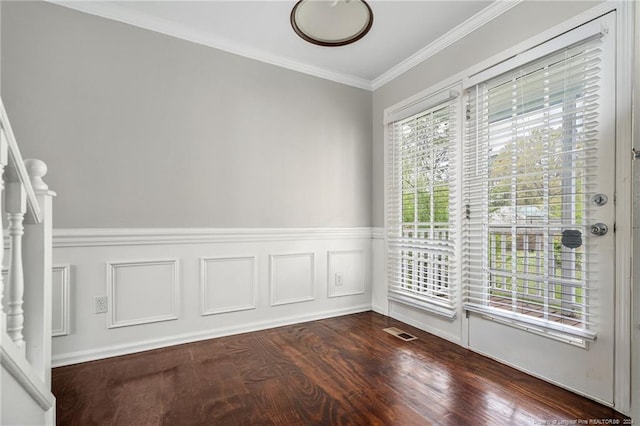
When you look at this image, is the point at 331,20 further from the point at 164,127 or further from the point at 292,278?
the point at 292,278

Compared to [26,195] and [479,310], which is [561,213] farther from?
[26,195]

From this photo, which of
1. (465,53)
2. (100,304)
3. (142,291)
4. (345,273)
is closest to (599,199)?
(465,53)

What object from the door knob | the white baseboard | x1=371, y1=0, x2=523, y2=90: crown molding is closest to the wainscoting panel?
the white baseboard

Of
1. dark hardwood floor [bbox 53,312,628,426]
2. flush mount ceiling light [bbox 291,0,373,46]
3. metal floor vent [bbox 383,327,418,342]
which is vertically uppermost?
flush mount ceiling light [bbox 291,0,373,46]

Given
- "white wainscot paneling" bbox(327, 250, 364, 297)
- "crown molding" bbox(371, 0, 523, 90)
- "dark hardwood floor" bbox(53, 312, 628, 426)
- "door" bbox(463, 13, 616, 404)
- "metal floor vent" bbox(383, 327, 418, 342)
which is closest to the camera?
"dark hardwood floor" bbox(53, 312, 628, 426)

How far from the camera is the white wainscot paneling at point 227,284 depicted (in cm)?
263

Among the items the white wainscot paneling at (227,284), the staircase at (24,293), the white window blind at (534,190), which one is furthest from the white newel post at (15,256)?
the white window blind at (534,190)

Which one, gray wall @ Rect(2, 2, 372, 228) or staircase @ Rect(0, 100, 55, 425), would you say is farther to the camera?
gray wall @ Rect(2, 2, 372, 228)

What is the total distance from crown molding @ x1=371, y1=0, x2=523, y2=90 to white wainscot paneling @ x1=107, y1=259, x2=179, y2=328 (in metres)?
2.67

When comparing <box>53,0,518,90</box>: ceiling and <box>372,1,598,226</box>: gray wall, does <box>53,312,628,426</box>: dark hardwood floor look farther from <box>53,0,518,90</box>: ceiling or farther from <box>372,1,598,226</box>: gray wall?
<box>53,0,518,90</box>: ceiling

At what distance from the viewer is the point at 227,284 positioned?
→ 8.91 feet

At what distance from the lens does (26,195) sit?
127cm

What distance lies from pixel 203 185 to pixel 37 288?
1384mm

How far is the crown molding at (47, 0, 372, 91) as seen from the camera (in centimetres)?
226
